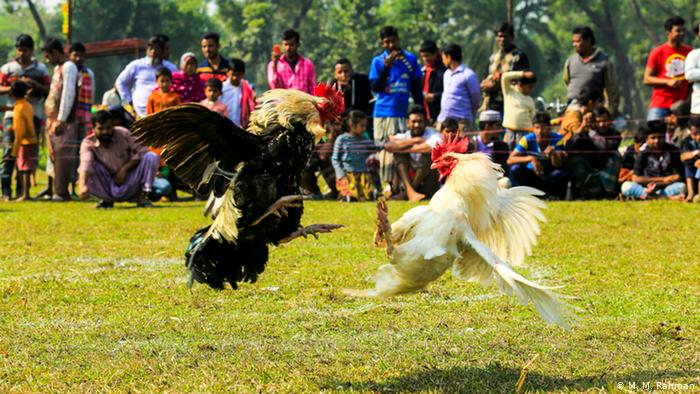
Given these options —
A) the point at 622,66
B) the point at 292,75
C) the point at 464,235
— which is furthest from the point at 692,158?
the point at 622,66

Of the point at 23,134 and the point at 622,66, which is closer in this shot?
the point at 23,134

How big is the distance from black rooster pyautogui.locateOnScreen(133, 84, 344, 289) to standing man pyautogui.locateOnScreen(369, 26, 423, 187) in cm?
800

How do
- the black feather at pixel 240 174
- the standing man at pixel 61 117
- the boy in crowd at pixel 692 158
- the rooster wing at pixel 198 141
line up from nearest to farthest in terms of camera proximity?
the rooster wing at pixel 198 141, the black feather at pixel 240 174, the boy in crowd at pixel 692 158, the standing man at pixel 61 117

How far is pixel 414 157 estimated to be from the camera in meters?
13.3

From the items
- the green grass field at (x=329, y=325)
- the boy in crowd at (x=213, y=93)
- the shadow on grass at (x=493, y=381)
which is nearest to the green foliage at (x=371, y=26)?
the boy in crowd at (x=213, y=93)

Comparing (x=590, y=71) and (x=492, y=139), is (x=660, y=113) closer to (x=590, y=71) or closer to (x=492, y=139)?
(x=590, y=71)

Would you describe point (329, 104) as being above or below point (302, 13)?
below

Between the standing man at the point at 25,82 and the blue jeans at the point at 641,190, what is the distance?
8.44 meters

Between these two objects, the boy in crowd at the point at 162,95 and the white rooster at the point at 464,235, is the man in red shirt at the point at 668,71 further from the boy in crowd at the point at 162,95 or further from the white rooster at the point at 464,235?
the white rooster at the point at 464,235

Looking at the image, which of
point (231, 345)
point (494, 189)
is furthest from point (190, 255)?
point (494, 189)

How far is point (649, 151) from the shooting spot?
41.8ft

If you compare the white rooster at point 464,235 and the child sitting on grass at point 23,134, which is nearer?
the white rooster at point 464,235

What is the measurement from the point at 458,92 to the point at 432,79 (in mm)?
940

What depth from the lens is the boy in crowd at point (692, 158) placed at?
40.0 ft
